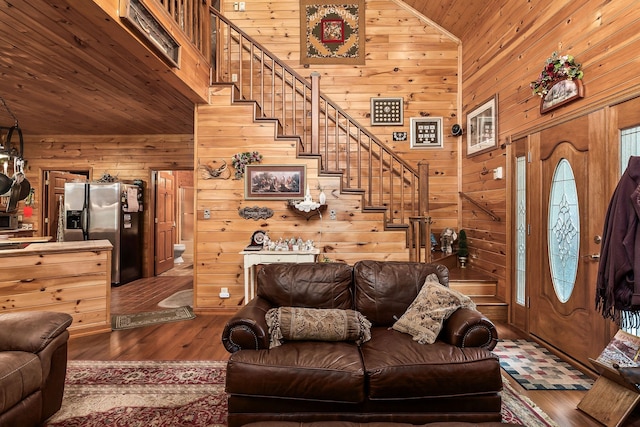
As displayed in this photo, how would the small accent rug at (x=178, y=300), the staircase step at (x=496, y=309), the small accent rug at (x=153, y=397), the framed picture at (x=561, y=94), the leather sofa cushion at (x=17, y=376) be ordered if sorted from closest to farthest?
the leather sofa cushion at (x=17, y=376) < the small accent rug at (x=153, y=397) < the framed picture at (x=561, y=94) < the staircase step at (x=496, y=309) < the small accent rug at (x=178, y=300)

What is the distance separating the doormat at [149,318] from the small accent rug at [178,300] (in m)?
0.23

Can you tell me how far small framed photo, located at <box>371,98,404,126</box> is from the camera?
543 centimetres

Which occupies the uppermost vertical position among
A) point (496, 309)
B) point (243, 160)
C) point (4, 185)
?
point (243, 160)

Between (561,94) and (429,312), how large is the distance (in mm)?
2229

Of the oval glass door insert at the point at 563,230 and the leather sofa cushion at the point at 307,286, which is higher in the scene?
the oval glass door insert at the point at 563,230

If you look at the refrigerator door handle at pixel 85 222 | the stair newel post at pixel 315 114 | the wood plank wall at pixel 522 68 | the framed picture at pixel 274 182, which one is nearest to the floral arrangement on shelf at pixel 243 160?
the framed picture at pixel 274 182

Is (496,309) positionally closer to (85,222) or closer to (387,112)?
(387,112)

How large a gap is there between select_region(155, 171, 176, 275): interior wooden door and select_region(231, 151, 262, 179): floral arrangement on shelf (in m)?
3.19

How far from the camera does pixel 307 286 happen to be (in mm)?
2559

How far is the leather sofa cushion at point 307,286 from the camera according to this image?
Answer: 2.53m

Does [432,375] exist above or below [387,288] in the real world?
below

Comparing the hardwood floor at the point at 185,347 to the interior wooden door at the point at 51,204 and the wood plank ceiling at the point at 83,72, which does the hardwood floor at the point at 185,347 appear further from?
the interior wooden door at the point at 51,204

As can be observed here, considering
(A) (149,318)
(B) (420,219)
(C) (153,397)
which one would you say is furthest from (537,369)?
(A) (149,318)

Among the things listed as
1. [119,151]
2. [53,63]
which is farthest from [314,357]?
[119,151]
